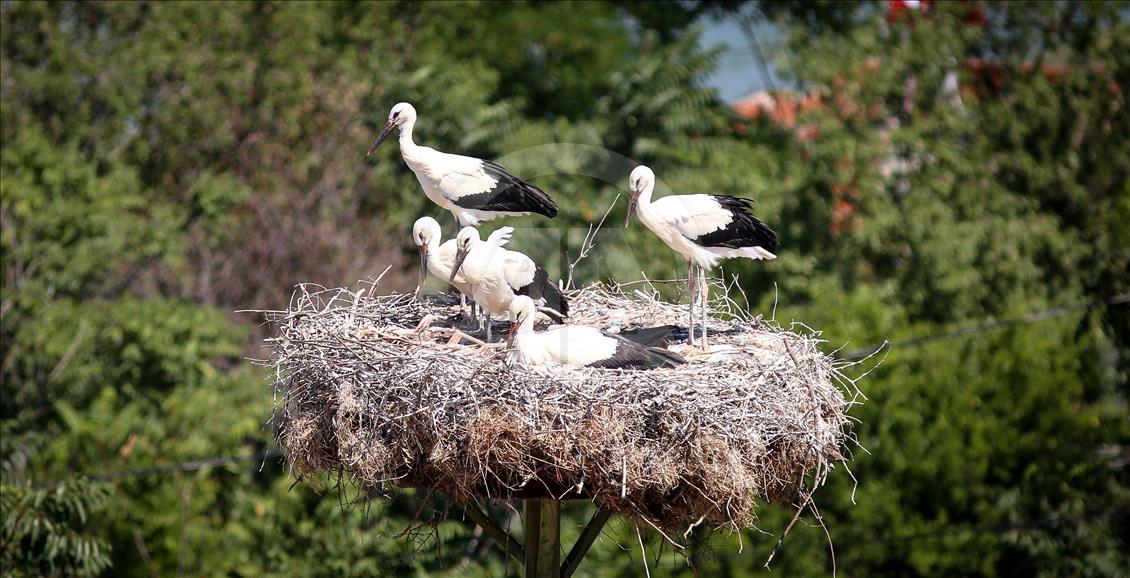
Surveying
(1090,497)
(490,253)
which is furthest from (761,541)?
(490,253)

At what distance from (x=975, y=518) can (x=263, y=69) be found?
32.5ft

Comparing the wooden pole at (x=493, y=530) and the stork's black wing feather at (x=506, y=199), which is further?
the stork's black wing feather at (x=506, y=199)

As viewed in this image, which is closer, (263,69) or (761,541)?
(761,541)

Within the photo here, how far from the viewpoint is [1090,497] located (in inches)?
425

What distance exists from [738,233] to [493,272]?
114 centimetres

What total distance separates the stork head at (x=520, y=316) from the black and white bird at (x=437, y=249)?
562 millimetres

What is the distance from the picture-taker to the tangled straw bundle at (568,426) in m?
4.25

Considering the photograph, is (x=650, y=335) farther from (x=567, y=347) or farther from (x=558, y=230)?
(x=558, y=230)

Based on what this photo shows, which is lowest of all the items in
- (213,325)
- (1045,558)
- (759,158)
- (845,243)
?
(1045,558)

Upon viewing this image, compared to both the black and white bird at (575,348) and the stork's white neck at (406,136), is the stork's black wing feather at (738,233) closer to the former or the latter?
the black and white bird at (575,348)

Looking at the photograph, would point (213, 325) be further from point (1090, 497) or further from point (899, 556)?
point (1090, 497)

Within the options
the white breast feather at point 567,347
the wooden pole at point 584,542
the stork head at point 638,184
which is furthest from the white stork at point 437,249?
the wooden pole at point 584,542

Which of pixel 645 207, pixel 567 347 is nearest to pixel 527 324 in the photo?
pixel 567 347

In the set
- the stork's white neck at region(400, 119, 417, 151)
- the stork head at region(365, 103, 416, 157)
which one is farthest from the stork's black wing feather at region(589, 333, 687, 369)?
the stork head at region(365, 103, 416, 157)
